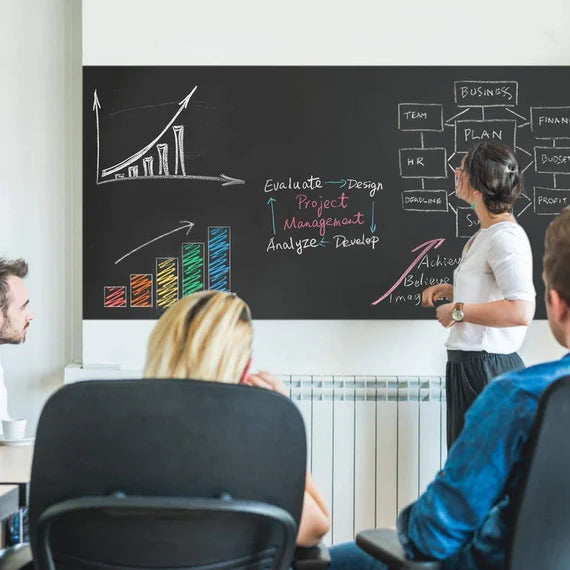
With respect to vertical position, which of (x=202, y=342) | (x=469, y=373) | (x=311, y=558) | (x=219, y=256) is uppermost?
(x=219, y=256)

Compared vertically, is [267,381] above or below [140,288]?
below

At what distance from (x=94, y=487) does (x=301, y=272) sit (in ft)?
7.72

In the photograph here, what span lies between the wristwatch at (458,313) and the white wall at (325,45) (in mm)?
590

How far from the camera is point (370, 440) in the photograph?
3.58 metres

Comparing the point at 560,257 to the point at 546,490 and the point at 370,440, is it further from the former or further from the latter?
the point at 370,440

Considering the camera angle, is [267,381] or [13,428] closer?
[267,381]

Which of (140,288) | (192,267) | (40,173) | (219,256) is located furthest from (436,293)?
(40,173)

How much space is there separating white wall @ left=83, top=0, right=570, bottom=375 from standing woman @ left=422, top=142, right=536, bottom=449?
1.74ft

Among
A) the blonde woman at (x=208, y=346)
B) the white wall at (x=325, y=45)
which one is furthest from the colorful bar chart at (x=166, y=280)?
the blonde woman at (x=208, y=346)

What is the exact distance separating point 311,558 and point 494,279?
1.76 m

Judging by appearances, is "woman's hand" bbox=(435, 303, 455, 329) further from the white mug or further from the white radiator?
the white mug

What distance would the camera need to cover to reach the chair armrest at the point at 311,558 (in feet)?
4.88

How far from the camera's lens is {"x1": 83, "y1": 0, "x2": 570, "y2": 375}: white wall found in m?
3.55

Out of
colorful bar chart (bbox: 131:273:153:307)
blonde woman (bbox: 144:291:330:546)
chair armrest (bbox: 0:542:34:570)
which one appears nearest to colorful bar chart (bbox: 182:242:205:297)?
colorful bar chart (bbox: 131:273:153:307)
